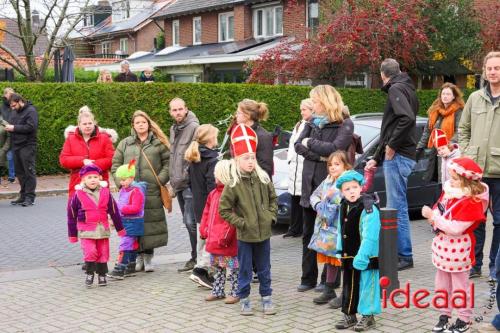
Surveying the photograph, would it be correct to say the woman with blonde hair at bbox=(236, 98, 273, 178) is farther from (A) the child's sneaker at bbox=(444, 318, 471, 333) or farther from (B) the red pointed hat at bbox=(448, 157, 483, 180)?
(A) the child's sneaker at bbox=(444, 318, 471, 333)

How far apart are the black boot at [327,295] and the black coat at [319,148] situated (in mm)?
809

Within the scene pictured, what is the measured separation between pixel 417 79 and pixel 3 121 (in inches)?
710

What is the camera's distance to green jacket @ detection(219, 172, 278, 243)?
19.7 feet

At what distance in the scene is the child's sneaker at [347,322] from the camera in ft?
18.4

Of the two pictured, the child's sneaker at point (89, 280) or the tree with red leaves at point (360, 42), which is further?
the tree with red leaves at point (360, 42)

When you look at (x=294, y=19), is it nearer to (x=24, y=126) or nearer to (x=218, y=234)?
(x=24, y=126)

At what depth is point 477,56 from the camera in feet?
82.6

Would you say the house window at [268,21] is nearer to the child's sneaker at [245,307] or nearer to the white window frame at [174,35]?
the white window frame at [174,35]

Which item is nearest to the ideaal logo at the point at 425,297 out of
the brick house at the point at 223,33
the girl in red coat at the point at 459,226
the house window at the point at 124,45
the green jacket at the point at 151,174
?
the girl in red coat at the point at 459,226

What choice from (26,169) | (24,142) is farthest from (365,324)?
(24,142)

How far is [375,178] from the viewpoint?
1036cm

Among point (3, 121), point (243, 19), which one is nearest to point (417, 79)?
point (243, 19)

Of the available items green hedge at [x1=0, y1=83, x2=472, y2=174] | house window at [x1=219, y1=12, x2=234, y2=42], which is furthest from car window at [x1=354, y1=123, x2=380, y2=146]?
house window at [x1=219, y1=12, x2=234, y2=42]

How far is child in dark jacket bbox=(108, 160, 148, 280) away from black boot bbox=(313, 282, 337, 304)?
91.0 inches
